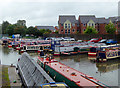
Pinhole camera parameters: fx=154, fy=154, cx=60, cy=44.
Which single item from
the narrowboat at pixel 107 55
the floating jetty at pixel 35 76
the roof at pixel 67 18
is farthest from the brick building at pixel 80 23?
the floating jetty at pixel 35 76

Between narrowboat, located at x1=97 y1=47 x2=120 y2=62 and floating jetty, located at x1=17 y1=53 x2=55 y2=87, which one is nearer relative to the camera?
floating jetty, located at x1=17 y1=53 x2=55 y2=87

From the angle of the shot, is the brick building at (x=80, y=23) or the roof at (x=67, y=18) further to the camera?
the roof at (x=67, y=18)

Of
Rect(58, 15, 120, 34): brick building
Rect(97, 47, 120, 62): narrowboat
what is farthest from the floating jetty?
Rect(58, 15, 120, 34): brick building

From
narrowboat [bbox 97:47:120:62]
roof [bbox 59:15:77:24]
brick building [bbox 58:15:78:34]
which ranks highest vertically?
roof [bbox 59:15:77:24]

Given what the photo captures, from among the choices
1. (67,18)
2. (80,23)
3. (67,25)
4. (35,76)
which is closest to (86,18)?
(80,23)

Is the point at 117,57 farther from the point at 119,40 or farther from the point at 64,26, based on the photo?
the point at 64,26

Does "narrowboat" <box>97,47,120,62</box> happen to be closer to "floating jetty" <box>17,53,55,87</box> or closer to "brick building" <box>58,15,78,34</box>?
"floating jetty" <box>17,53,55,87</box>

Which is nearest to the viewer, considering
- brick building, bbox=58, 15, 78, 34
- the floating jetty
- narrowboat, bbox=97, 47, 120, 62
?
the floating jetty

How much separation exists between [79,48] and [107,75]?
15163 mm

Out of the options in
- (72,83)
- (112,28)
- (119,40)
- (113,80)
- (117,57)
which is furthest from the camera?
(112,28)

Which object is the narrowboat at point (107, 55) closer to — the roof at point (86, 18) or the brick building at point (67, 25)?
the roof at point (86, 18)

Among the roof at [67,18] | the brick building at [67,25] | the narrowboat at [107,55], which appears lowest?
the narrowboat at [107,55]

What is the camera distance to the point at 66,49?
31.7 meters

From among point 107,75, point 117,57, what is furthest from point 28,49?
point 107,75
